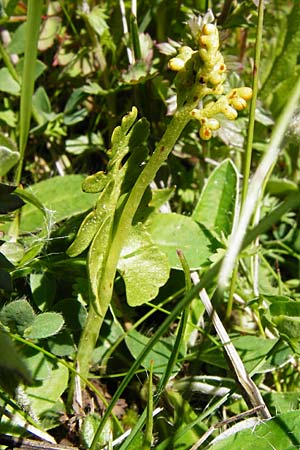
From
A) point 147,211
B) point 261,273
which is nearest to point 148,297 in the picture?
point 147,211

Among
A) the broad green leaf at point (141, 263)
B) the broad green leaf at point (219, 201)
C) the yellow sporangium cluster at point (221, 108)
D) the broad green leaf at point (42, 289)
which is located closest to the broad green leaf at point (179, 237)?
the broad green leaf at point (219, 201)

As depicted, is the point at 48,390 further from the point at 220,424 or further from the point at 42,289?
the point at 220,424

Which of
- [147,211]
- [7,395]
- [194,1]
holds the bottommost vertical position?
[7,395]

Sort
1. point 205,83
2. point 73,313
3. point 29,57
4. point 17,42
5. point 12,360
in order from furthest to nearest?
point 17,42 < point 73,313 < point 29,57 < point 205,83 < point 12,360

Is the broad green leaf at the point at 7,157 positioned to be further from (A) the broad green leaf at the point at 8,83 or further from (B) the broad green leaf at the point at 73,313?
(A) the broad green leaf at the point at 8,83

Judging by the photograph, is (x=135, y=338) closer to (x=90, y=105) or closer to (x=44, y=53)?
(x=90, y=105)

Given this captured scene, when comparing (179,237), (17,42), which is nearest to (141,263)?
(179,237)

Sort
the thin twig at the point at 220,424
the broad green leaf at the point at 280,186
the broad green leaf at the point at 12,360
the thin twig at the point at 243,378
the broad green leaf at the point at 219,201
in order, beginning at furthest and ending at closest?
the broad green leaf at the point at 280,186, the broad green leaf at the point at 219,201, the thin twig at the point at 243,378, the thin twig at the point at 220,424, the broad green leaf at the point at 12,360
